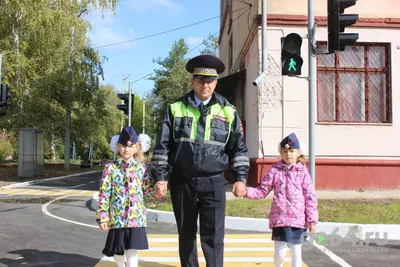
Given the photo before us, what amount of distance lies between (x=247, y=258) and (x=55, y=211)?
628 cm

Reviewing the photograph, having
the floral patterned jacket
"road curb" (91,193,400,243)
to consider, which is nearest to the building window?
"road curb" (91,193,400,243)

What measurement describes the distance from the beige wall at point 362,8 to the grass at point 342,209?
5.43m

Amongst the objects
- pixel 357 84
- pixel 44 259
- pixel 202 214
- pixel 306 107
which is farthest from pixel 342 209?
pixel 44 259

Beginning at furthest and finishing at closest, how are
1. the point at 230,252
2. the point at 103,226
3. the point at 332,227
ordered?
the point at 332,227 < the point at 230,252 < the point at 103,226

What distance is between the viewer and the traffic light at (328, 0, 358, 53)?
7188 millimetres

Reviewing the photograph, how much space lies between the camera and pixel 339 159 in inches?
471

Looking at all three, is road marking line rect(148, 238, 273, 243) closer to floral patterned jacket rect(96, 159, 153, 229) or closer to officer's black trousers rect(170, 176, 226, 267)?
floral patterned jacket rect(96, 159, 153, 229)

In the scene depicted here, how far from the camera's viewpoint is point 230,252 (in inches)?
241

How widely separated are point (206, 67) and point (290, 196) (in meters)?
1.66

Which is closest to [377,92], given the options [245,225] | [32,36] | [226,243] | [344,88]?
[344,88]

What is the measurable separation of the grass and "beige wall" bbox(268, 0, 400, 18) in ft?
17.8

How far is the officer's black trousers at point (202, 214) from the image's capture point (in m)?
3.87

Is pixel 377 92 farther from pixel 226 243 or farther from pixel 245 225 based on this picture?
pixel 226 243

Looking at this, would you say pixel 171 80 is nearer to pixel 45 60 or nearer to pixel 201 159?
pixel 45 60
